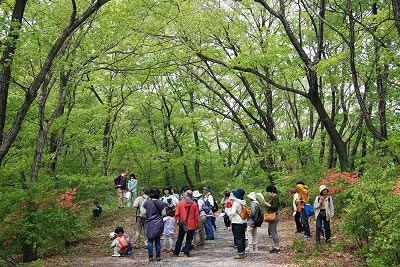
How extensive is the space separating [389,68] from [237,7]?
22.9 feet

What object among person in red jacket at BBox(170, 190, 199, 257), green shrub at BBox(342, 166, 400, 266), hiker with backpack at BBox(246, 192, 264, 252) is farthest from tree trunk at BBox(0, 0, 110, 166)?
green shrub at BBox(342, 166, 400, 266)

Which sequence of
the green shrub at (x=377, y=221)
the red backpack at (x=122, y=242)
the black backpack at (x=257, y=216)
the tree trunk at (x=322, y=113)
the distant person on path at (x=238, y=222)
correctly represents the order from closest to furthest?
the green shrub at (x=377, y=221)
the distant person on path at (x=238, y=222)
the black backpack at (x=257, y=216)
the red backpack at (x=122, y=242)
the tree trunk at (x=322, y=113)

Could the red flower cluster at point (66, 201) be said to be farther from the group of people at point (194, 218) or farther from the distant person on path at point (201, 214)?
the distant person on path at point (201, 214)

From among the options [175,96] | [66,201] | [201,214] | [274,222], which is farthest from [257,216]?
[175,96]

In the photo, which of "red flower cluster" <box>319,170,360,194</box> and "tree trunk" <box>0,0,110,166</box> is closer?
"tree trunk" <box>0,0,110,166</box>

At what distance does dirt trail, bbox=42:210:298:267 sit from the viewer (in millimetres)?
8188

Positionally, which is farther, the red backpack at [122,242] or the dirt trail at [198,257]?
the red backpack at [122,242]

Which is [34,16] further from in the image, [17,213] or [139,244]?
[139,244]

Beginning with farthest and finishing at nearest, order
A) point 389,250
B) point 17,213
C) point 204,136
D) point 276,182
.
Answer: point 204,136, point 276,182, point 17,213, point 389,250

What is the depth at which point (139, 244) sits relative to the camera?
1074 cm

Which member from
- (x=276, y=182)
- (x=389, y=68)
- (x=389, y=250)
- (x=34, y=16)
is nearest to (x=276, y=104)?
(x=276, y=182)

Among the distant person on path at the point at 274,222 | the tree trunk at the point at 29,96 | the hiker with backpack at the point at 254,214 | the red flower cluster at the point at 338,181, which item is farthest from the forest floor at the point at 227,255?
the tree trunk at the point at 29,96

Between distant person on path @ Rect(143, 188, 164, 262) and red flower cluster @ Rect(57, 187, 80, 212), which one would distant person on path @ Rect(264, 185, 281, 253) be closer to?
distant person on path @ Rect(143, 188, 164, 262)

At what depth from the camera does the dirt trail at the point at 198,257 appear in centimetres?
819
